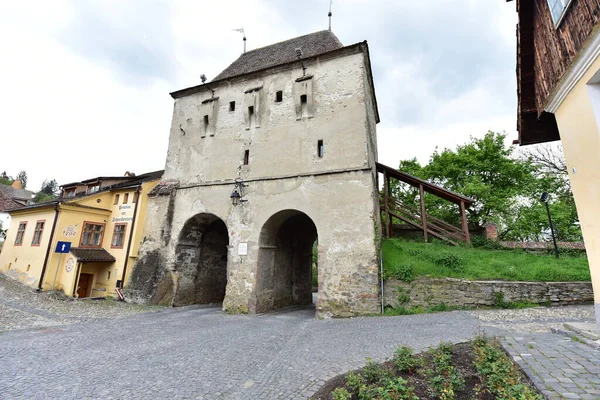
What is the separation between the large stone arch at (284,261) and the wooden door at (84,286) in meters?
10.1

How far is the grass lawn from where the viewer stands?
9242mm

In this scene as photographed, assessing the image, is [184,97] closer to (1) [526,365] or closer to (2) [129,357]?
(2) [129,357]

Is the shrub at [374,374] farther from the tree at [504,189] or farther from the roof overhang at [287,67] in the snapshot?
the tree at [504,189]

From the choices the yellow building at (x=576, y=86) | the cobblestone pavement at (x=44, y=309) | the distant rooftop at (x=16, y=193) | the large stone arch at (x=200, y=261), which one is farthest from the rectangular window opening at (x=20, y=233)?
the distant rooftop at (x=16, y=193)

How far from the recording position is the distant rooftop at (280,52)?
1533 centimetres

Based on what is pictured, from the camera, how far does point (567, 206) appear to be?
61.5ft

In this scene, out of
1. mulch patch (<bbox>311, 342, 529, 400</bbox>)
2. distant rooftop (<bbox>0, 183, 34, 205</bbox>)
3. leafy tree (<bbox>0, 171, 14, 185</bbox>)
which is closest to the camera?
mulch patch (<bbox>311, 342, 529, 400</bbox>)

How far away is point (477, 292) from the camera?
905 centimetres

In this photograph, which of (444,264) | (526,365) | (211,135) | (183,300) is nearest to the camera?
(526,365)

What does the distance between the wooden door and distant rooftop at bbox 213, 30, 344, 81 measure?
12.6 metres

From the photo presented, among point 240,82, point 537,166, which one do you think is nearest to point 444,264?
point 240,82

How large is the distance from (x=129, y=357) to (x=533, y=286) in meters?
10.9

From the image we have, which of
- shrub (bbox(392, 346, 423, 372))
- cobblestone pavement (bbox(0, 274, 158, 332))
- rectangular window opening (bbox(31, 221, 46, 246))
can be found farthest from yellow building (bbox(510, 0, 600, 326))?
rectangular window opening (bbox(31, 221, 46, 246))

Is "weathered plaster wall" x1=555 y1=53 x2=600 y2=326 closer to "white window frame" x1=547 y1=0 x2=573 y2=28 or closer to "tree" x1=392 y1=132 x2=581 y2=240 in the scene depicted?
"white window frame" x1=547 y1=0 x2=573 y2=28
